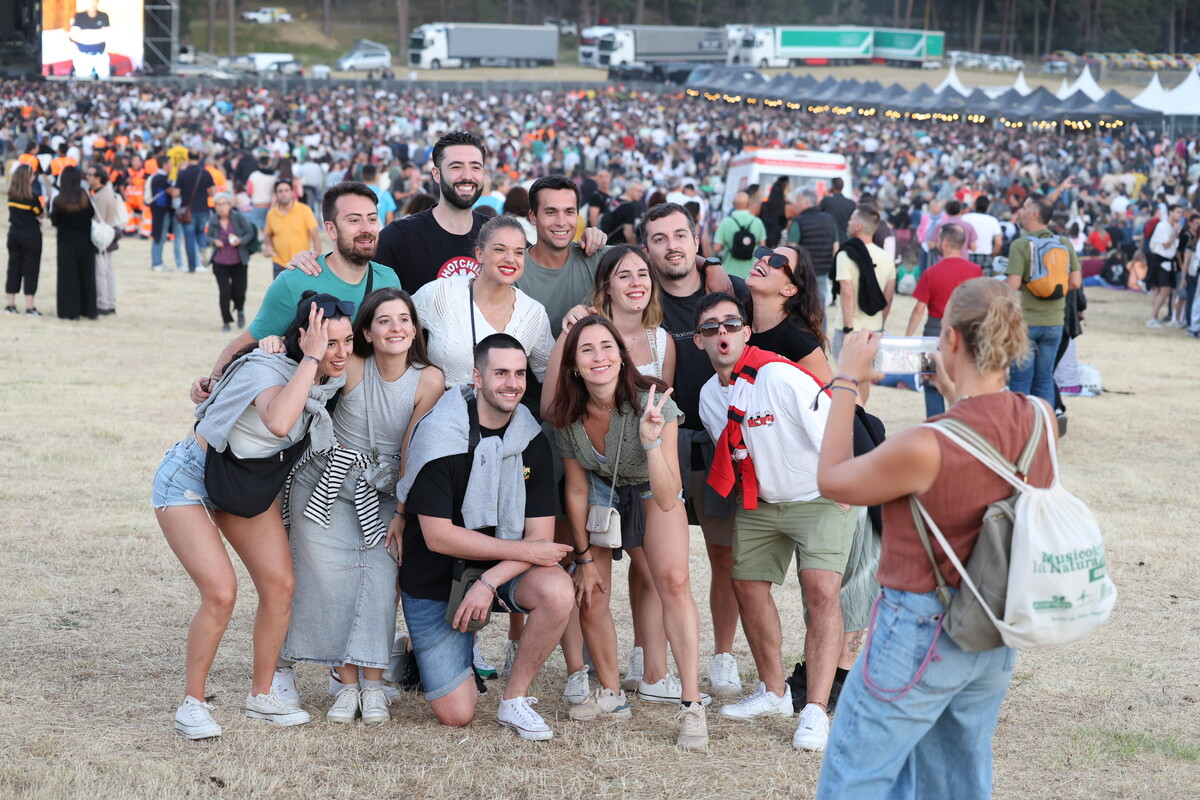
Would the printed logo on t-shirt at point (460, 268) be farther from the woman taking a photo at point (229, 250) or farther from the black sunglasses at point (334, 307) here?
the woman taking a photo at point (229, 250)

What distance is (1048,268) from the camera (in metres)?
8.77

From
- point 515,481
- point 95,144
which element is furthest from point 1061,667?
point 95,144

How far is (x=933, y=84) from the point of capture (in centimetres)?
6456

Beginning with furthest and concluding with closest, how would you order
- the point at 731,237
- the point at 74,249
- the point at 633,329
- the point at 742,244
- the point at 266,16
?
the point at 266,16 < the point at 74,249 < the point at 731,237 < the point at 742,244 < the point at 633,329

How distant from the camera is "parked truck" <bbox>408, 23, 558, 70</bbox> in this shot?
65438 millimetres

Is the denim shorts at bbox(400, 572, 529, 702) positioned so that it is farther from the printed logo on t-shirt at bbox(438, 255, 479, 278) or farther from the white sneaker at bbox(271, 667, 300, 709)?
the printed logo on t-shirt at bbox(438, 255, 479, 278)

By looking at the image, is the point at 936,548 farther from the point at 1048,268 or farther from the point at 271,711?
the point at 1048,268

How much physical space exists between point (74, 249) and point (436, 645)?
1033 centimetres

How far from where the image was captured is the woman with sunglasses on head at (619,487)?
433 cm

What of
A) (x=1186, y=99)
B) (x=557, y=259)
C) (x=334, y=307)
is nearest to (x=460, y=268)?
(x=557, y=259)

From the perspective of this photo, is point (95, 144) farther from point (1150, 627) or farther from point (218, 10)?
point (218, 10)

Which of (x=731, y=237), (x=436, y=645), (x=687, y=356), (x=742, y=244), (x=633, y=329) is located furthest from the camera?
(x=731, y=237)

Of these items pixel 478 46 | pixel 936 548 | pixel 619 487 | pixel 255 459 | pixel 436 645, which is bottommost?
pixel 436 645

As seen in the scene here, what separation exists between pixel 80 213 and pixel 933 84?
58.4 metres
